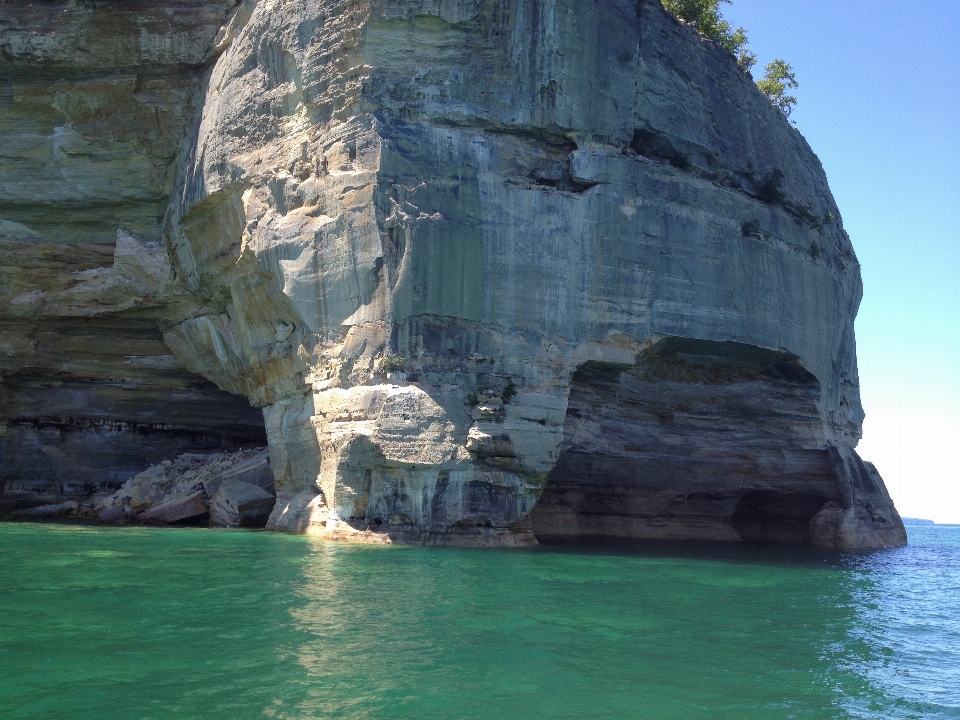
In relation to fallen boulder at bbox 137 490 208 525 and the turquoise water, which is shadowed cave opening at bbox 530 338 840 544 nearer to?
the turquoise water

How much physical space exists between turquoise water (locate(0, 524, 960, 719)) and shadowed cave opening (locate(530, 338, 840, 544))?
6407 mm

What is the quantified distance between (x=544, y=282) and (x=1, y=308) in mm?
15036

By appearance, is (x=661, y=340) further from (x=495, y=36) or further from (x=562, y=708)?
(x=562, y=708)

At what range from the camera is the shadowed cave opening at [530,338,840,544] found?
2088 centimetres

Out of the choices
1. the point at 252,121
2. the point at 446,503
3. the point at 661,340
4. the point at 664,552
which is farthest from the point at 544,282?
the point at 252,121

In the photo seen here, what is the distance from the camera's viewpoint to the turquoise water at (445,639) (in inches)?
262

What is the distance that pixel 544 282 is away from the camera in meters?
18.0

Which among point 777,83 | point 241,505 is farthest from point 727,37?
point 241,505

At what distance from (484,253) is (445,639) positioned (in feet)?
33.1

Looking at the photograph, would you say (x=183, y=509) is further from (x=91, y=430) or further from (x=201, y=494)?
(x=91, y=430)

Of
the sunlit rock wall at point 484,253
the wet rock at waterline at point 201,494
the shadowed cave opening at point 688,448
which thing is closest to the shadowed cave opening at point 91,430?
the wet rock at waterline at point 201,494

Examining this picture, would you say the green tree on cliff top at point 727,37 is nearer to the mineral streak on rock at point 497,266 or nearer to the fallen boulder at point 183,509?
the mineral streak on rock at point 497,266

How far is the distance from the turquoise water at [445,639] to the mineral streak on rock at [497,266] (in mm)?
3396

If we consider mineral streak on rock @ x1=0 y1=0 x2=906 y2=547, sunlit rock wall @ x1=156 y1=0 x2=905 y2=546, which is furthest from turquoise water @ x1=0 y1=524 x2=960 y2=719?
mineral streak on rock @ x1=0 y1=0 x2=906 y2=547
